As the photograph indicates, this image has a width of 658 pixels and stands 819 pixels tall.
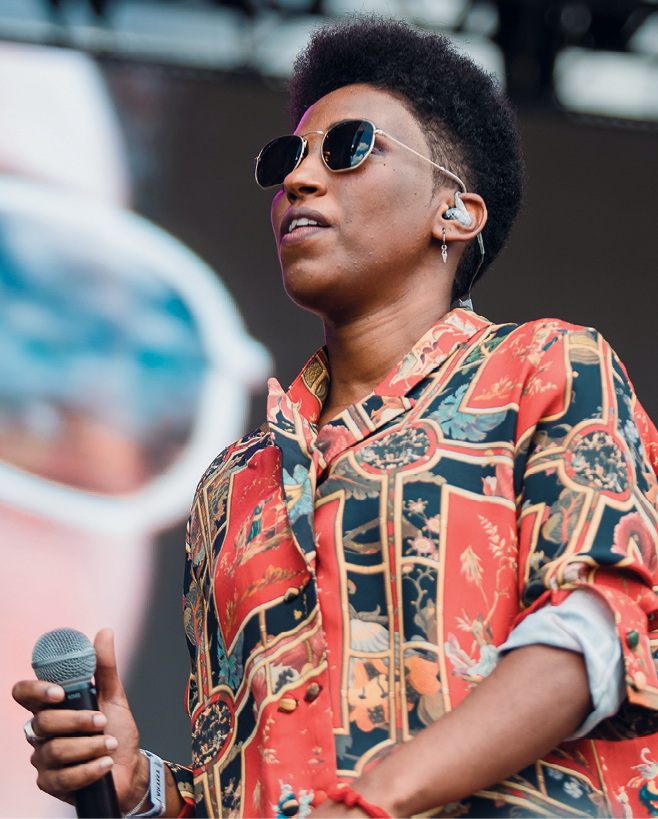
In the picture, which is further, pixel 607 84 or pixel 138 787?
pixel 607 84

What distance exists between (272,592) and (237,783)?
0.79 feet

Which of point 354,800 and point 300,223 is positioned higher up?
point 300,223

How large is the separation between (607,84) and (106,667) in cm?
377

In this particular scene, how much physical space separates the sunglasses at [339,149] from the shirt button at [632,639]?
84cm

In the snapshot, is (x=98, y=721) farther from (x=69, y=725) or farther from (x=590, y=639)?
(x=590, y=639)

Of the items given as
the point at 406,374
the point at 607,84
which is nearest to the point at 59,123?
the point at 607,84

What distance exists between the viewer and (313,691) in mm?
1029

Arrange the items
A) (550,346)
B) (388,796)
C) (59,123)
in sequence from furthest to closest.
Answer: (59,123), (550,346), (388,796)

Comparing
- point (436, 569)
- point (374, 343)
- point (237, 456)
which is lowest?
point (436, 569)

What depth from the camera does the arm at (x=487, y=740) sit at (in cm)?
85

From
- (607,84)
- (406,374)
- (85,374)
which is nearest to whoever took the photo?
(406,374)

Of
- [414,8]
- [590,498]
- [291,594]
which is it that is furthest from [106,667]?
[414,8]

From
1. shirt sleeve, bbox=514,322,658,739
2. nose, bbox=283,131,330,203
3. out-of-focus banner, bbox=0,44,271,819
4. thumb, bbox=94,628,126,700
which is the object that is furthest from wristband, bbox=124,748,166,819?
out-of-focus banner, bbox=0,44,271,819

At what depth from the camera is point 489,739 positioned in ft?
2.81
